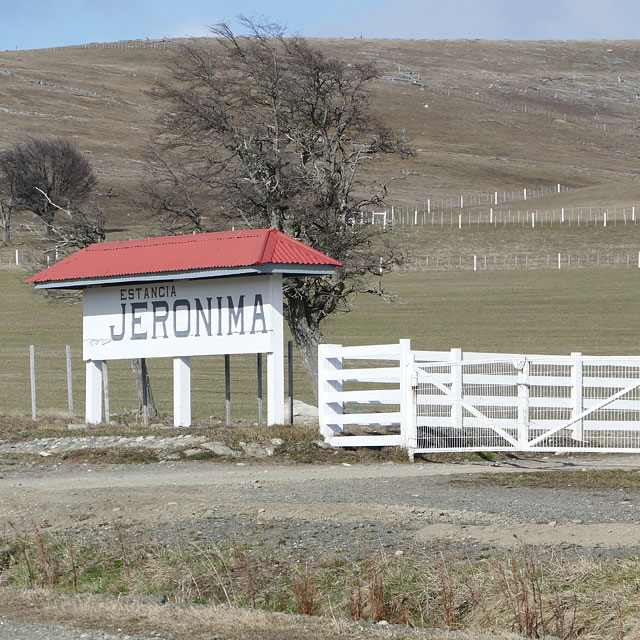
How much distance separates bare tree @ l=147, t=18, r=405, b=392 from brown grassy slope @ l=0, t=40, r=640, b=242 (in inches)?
1971

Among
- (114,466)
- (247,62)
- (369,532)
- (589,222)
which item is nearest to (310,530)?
(369,532)

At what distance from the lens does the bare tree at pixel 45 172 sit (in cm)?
7062

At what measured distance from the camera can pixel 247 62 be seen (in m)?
22.4

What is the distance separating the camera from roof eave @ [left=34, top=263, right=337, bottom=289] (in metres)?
17.3

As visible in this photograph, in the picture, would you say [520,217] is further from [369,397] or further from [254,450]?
[254,450]

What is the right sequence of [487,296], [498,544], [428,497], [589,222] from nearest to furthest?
[498,544]
[428,497]
[487,296]
[589,222]

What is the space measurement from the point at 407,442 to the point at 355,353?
1614 millimetres

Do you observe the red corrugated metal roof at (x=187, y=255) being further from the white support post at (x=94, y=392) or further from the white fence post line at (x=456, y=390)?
the white fence post line at (x=456, y=390)

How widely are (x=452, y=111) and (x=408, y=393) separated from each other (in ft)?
439

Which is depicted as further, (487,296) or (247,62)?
(487,296)

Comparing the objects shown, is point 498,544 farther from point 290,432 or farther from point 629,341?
point 629,341

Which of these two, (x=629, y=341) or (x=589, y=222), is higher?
(x=589, y=222)

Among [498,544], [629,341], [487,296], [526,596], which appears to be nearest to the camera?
[526,596]

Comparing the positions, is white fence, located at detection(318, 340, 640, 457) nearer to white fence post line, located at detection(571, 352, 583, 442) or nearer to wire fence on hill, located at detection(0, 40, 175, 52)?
white fence post line, located at detection(571, 352, 583, 442)
